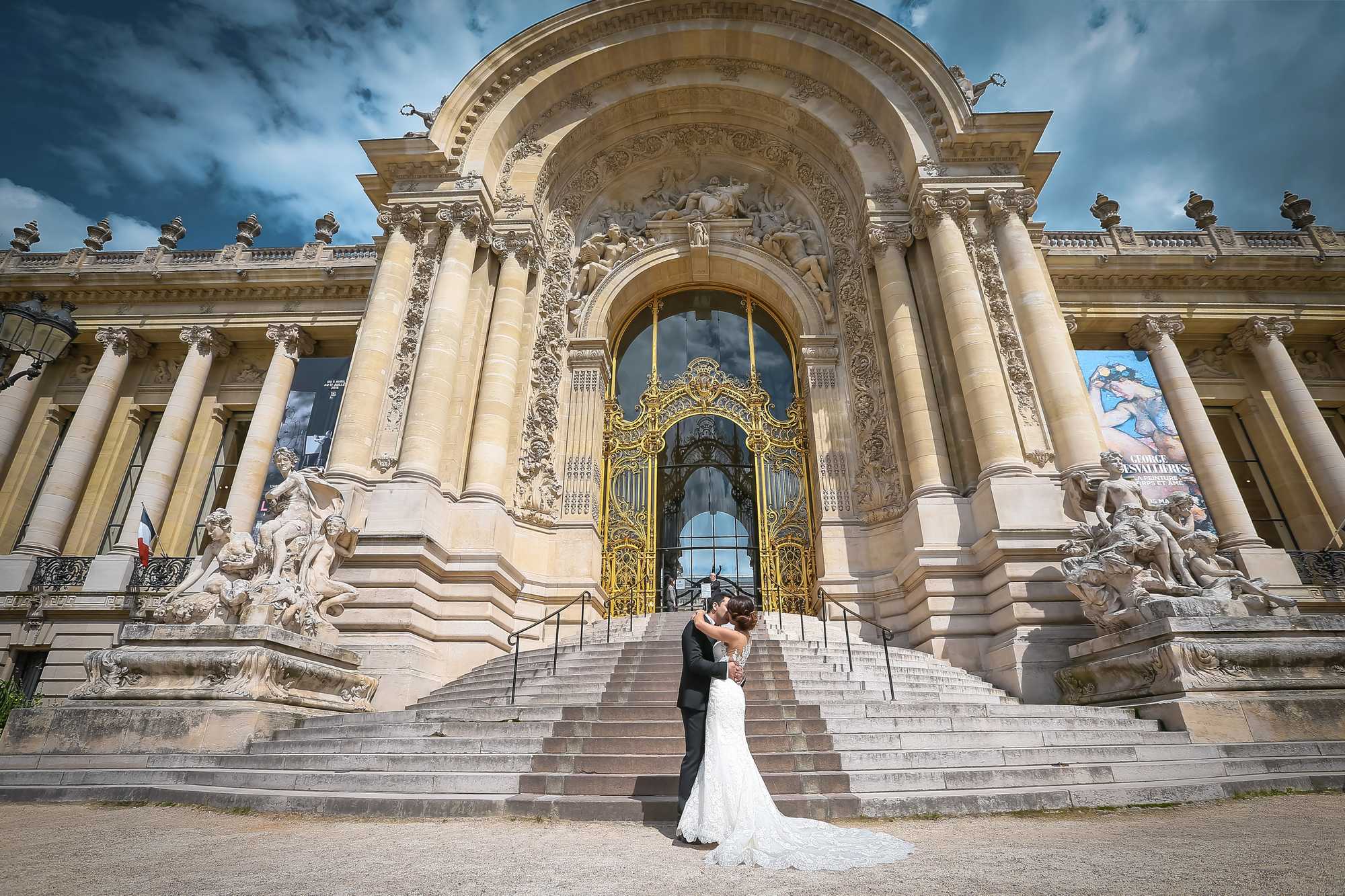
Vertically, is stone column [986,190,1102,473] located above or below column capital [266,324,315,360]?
below

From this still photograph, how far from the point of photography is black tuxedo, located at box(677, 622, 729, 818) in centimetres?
424

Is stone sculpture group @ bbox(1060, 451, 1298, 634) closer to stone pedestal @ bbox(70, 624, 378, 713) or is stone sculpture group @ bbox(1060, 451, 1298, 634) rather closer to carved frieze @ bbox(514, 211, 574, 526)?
carved frieze @ bbox(514, 211, 574, 526)

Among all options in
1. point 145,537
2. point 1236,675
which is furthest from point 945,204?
point 145,537

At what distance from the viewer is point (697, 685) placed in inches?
172

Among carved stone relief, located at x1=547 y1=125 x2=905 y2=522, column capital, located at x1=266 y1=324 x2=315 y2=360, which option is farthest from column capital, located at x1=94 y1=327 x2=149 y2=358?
carved stone relief, located at x1=547 y1=125 x2=905 y2=522

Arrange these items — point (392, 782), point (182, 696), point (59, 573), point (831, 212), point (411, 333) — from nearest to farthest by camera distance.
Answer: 1. point (392, 782)
2. point (182, 696)
3. point (411, 333)
4. point (831, 212)
5. point (59, 573)

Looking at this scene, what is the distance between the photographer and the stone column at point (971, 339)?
11.0 metres

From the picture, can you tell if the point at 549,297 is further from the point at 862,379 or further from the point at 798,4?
the point at 798,4

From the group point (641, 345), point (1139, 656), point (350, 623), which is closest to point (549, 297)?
point (641, 345)

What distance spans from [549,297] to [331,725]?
996cm

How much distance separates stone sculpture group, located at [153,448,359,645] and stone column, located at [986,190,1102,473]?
36.0ft

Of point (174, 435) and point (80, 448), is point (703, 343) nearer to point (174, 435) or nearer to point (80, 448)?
point (174, 435)

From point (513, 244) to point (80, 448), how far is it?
1347 cm

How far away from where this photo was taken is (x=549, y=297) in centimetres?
1491
